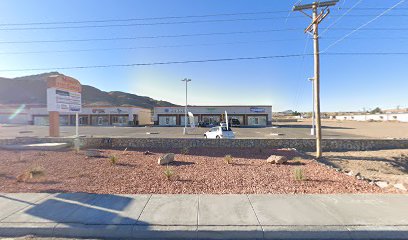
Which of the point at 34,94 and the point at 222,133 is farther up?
the point at 34,94

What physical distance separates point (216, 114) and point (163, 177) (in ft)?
163

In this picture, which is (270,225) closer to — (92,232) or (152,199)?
(152,199)

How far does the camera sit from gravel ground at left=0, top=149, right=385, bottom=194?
261 inches

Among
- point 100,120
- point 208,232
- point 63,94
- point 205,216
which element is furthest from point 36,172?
point 100,120

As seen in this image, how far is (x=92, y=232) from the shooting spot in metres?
4.20

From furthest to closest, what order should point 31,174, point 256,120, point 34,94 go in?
point 34,94 < point 256,120 < point 31,174

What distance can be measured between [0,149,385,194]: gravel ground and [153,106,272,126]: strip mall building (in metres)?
45.8

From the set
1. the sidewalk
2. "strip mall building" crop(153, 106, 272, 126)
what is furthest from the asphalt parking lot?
the sidewalk

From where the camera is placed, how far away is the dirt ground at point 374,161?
11612 mm

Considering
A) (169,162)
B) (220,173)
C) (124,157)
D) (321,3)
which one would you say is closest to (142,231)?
(220,173)

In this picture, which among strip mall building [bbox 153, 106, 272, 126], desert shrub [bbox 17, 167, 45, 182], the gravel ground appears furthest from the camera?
strip mall building [bbox 153, 106, 272, 126]

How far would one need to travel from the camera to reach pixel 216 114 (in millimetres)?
57250

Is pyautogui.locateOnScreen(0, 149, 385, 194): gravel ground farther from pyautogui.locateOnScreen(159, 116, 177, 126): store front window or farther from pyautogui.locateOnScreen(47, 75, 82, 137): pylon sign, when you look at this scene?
pyautogui.locateOnScreen(159, 116, 177, 126): store front window

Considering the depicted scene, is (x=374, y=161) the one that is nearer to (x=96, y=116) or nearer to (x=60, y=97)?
(x=60, y=97)
